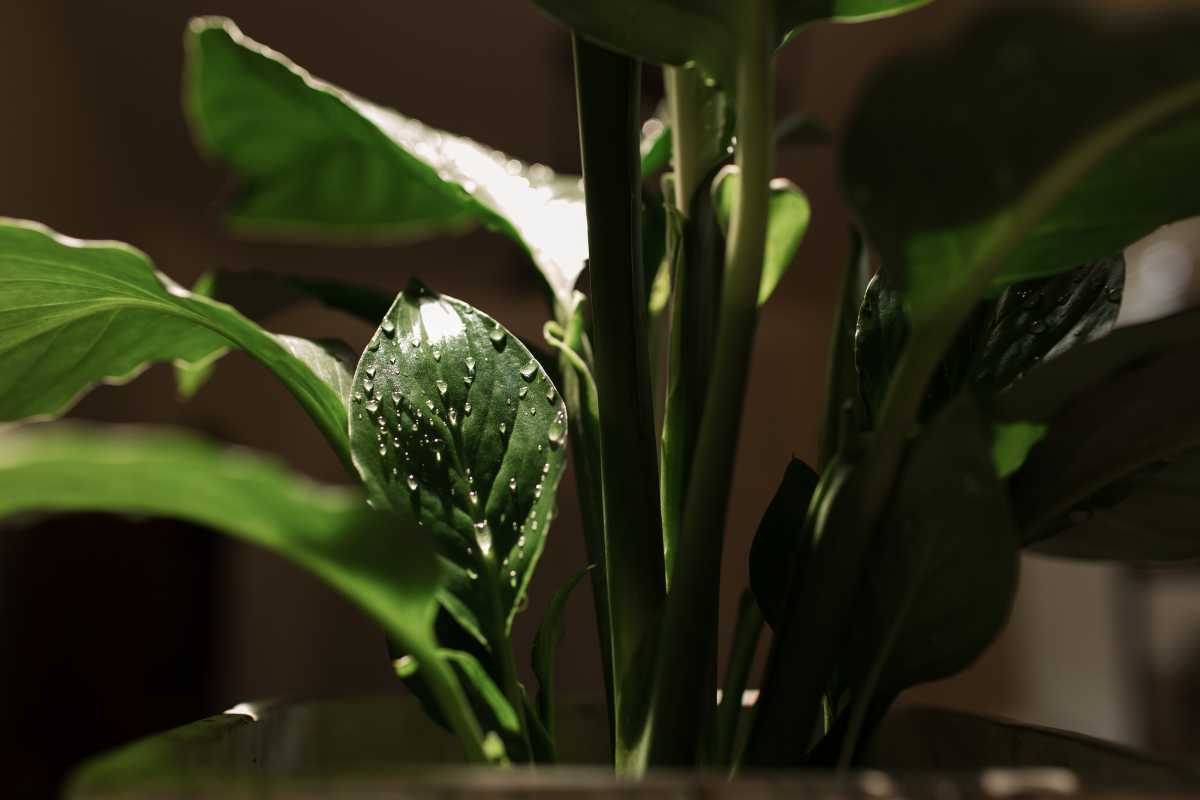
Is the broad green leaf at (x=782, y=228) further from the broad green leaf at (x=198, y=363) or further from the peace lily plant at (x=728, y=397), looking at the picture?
the broad green leaf at (x=198, y=363)

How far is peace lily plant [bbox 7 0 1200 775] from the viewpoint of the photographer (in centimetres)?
14

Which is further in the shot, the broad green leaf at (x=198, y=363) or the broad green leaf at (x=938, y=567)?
the broad green leaf at (x=198, y=363)

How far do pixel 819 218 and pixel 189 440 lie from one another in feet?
7.91

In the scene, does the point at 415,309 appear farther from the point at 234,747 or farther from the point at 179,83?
the point at 179,83

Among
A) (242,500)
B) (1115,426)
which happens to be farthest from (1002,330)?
(242,500)

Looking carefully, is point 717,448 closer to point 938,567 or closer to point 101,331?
point 938,567

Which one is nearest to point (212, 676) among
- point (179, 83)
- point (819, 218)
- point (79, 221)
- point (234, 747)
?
point (79, 221)

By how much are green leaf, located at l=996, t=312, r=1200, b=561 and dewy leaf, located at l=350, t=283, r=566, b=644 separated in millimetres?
87

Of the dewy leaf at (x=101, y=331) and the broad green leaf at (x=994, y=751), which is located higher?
the dewy leaf at (x=101, y=331)

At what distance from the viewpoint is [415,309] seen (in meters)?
0.21

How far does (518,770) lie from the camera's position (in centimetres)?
17

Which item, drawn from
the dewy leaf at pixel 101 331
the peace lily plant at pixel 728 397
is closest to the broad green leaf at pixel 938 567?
the peace lily plant at pixel 728 397

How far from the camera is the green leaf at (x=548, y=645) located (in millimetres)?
199

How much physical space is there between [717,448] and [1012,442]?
51 mm
